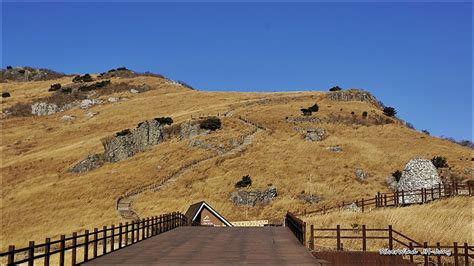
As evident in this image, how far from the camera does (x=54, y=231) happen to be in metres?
53.5

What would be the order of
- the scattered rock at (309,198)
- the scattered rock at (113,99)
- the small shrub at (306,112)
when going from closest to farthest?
1. the scattered rock at (309,198)
2. the small shrub at (306,112)
3. the scattered rock at (113,99)

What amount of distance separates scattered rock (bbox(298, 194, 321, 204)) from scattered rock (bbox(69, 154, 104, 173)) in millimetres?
32179

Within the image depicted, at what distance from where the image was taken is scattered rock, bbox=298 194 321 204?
194 ft

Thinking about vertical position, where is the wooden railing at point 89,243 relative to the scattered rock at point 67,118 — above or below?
below

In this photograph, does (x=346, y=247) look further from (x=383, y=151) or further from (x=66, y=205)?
(x=383, y=151)

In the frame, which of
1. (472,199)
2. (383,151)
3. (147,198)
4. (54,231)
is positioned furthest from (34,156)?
(472,199)

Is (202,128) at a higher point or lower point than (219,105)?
lower

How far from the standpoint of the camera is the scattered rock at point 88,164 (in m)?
79.1

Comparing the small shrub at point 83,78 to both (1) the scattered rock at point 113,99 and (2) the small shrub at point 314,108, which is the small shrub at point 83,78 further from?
(2) the small shrub at point 314,108

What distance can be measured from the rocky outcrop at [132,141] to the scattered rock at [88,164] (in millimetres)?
1340

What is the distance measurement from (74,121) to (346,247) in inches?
3906

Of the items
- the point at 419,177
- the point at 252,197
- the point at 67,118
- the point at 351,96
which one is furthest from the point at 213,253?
the point at 67,118

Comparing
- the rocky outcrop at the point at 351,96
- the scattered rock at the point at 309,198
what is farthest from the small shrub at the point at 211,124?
the scattered rock at the point at 309,198

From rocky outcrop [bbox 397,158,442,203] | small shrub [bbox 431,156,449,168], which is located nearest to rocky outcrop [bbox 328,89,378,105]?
small shrub [bbox 431,156,449,168]
